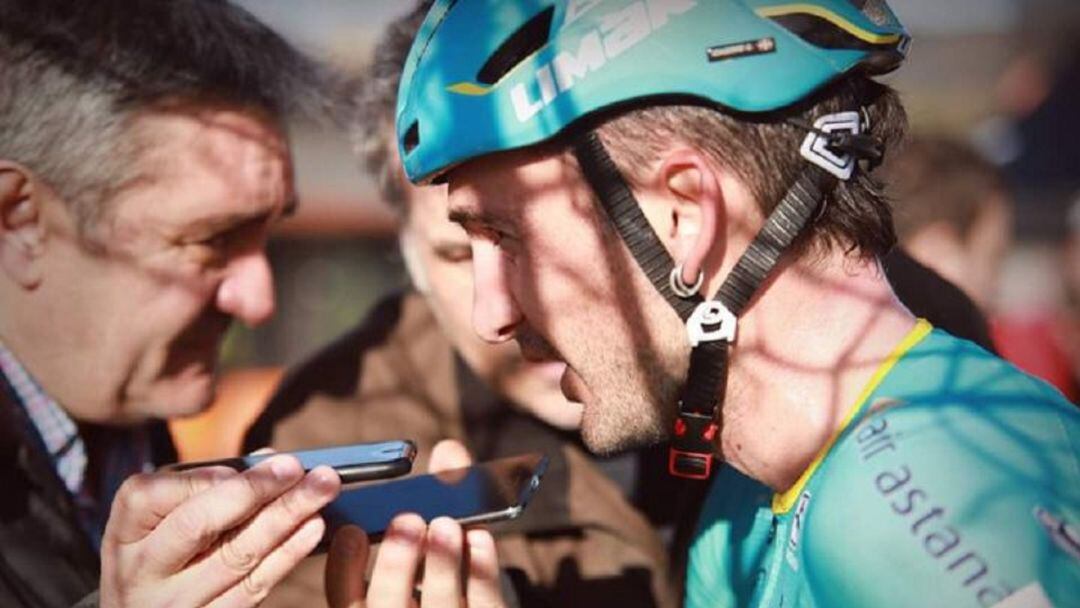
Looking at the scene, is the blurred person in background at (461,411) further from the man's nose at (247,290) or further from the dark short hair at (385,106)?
the man's nose at (247,290)

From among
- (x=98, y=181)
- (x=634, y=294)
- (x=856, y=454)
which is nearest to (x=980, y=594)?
(x=856, y=454)

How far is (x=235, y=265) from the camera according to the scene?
2.83 meters

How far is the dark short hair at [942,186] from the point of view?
4.65 metres

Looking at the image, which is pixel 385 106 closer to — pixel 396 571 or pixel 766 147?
pixel 766 147

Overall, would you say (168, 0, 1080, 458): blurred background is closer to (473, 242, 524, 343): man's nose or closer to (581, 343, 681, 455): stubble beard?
(473, 242, 524, 343): man's nose

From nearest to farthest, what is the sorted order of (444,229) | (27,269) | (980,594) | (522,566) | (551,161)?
(980,594), (551,161), (27,269), (522,566), (444,229)

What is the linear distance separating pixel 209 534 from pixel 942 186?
12.7 feet

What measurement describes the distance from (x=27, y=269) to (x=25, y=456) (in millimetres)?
437

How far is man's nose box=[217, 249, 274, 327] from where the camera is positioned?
2816mm

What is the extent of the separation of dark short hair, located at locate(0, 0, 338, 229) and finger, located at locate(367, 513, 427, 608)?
1242 millimetres

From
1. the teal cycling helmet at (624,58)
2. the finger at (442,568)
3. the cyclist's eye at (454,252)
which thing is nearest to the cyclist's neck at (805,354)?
the teal cycling helmet at (624,58)

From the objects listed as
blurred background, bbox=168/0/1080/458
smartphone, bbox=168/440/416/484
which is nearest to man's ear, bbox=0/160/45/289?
smartphone, bbox=168/440/416/484

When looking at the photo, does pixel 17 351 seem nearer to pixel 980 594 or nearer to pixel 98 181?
pixel 98 181

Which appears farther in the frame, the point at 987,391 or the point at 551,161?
the point at 551,161
